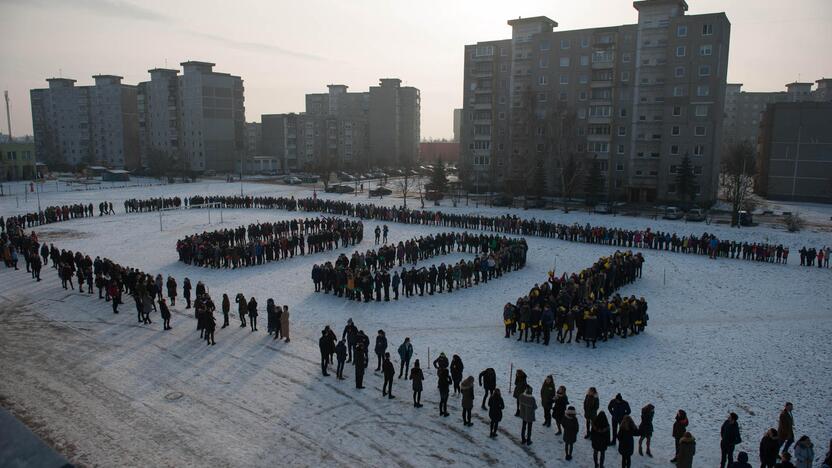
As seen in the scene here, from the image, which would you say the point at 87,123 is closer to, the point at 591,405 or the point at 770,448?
the point at 591,405

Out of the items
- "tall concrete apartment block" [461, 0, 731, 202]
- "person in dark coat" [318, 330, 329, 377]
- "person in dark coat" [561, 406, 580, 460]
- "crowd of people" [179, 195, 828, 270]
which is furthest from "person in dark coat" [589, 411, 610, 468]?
"tall concrete apartment block" [461, 0, 731, 202]

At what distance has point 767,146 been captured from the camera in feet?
220

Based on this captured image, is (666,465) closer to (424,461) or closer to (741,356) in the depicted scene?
(424,461)

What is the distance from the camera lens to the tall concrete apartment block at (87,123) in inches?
4441

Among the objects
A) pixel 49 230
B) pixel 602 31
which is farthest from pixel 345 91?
pixel 49 230

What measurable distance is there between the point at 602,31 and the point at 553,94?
8.01 metres

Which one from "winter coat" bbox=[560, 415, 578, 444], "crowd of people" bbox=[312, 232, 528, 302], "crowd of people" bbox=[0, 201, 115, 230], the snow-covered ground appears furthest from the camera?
"crowd of people" bbox=[0, 201, 115, 230]

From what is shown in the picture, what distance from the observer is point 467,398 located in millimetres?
12539

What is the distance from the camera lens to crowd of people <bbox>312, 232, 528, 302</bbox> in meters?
22.6

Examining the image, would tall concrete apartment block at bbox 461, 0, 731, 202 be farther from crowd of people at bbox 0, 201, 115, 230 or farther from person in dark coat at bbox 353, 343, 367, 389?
person in dark coat at bbox 353, 343, 367, 389

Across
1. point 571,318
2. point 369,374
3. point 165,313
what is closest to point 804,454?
point 571,318

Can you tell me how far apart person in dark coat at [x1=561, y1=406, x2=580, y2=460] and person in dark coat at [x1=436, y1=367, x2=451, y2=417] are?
8.83 feet

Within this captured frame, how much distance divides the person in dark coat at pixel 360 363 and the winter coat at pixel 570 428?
526 centimetres

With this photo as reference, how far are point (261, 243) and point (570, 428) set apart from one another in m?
21.3
